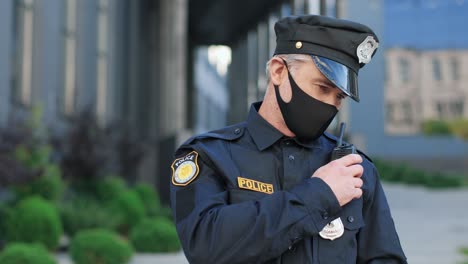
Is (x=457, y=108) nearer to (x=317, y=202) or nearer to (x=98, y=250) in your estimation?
(x=98, y=250)

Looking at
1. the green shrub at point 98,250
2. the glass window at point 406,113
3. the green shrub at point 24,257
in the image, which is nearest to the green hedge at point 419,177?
the glass window at point 406,113

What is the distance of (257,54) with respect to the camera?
2328 cm

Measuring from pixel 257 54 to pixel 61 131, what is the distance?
38.3ft

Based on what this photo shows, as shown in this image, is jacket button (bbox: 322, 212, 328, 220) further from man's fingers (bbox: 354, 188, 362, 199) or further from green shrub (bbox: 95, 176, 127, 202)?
green shrub (bbox: 95, 176, 127, 202)

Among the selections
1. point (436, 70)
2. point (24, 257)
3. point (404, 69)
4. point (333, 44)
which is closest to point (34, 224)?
point (24, 257)

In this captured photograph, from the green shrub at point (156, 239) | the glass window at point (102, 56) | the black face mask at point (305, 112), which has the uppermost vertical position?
the black face mask at point (305, 112)

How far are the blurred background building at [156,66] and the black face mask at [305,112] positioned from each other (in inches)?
253

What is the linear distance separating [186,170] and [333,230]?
37cm

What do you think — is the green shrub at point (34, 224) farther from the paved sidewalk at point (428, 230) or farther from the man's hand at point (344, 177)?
the man's hand at point (344, 177)

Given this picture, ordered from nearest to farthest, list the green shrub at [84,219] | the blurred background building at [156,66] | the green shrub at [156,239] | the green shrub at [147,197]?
the green shrub at [156,239], the green shrub at [84,219], the blurred background building at [156,66], the green shrub at [147,197]

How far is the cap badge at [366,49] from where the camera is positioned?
174cm

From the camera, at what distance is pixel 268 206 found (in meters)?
1.58

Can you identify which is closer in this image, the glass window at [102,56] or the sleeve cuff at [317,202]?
the sleeve cuff at [317,202]

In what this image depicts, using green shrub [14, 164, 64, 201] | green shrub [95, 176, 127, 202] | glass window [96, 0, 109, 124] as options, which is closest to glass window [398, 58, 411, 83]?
glass window [96, 0, 109, 124]
